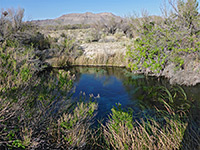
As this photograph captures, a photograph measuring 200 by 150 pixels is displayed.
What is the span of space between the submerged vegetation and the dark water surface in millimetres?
205

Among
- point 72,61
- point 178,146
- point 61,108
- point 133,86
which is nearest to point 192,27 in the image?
point 133,86

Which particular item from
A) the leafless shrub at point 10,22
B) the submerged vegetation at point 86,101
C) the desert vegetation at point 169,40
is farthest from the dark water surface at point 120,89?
the leafless shrub at point 10,22

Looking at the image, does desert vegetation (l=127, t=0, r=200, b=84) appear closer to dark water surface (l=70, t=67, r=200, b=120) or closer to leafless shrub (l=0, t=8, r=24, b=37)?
dark water surface (l=70, t=67, r=200, b=120)

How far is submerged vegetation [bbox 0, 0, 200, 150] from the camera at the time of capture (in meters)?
2.58

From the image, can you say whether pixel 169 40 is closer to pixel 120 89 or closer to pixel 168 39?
pixel 168 39

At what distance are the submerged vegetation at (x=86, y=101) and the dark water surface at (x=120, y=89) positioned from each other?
8.1 inches

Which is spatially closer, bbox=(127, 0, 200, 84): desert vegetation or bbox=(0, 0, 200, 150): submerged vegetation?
bbox=(0, 0, 200, 150): submerged vegetation

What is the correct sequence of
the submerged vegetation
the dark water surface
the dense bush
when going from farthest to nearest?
the dense bush < the dark water surface < the submerged vegetation

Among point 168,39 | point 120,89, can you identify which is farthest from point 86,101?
point 168,39

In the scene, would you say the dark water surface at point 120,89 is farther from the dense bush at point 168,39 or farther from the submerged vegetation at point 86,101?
the dense bush at point 168,39

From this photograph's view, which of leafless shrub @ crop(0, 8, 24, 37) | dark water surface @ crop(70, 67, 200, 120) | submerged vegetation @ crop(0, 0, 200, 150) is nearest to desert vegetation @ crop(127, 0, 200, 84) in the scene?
submerged vegetation @ crop(0, 0, 200, 150)

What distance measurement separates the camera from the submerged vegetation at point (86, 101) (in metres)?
2.58

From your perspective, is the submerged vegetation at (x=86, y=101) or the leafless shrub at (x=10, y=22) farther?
the leafless shrub at (x=10, y=22)

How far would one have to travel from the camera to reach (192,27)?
25.3ft
